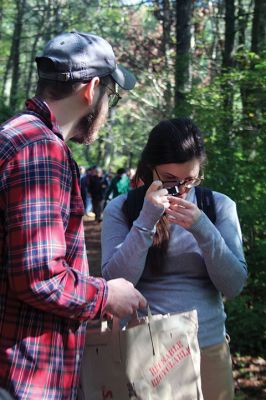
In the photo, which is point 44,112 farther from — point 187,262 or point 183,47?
point 183,47

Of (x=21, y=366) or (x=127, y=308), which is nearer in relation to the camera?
(x=21, y=366)

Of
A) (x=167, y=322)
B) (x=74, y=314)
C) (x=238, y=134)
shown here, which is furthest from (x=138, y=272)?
(x=238, y=134)

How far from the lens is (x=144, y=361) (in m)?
1.89

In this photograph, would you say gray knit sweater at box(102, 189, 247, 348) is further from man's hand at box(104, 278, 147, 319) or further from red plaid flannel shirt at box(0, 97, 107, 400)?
red plaid flannel shirt at box(0, 97, 107, 400)

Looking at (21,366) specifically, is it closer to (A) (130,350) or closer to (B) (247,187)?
(A) (130,350)

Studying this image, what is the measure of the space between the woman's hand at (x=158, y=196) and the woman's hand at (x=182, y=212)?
31mm

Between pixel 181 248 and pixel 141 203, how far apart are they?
290mm

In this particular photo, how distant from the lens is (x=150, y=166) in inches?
104

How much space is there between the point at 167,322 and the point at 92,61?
0.94 m

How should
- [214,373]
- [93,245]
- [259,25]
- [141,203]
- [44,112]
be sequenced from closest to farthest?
[44,112], [214,373], [141,203], [259,25], [93,245]

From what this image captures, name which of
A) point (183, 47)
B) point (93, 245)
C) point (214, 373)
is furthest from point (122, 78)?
point (93, 245)

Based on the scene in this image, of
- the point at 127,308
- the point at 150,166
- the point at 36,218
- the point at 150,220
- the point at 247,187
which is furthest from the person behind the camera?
the point at 247,187

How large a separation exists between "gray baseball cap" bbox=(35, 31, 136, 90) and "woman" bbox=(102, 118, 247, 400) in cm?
61

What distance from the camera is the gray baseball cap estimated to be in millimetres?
1838
